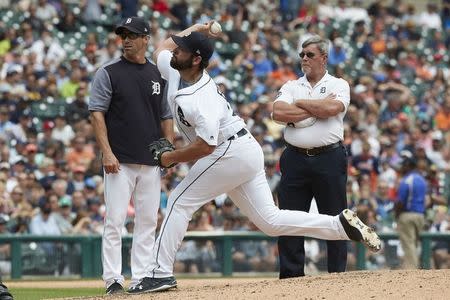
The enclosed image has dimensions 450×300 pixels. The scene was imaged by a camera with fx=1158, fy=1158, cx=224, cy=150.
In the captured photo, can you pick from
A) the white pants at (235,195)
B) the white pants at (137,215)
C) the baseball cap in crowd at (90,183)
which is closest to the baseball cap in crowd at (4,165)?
the baseball cap in crowd at (90,183)

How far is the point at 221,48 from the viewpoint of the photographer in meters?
21.5

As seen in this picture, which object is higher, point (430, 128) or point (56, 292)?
point (430, 128)

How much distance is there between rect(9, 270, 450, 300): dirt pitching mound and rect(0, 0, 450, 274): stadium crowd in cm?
660

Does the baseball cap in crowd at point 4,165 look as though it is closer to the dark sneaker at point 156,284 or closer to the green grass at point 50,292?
the green grass at point 50,292

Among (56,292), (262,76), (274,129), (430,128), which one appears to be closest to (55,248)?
(56,292)

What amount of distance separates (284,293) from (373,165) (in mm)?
10954

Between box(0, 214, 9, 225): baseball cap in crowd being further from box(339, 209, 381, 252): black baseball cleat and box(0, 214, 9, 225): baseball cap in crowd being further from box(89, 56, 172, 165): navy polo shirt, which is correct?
box(339, 209, 381, 252): black baseball cleat

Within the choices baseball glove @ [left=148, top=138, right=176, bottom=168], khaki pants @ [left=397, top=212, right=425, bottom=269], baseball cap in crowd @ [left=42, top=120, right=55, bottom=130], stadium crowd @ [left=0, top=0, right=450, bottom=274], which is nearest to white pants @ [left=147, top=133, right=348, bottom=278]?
baseball glove @ [left=148, top=138, right=176, bottom=168]

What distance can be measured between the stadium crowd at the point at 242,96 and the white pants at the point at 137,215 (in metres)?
5.55

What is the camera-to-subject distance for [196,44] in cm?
827

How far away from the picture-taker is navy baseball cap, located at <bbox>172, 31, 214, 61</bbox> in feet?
27.1

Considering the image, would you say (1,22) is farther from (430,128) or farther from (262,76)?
(430,128)

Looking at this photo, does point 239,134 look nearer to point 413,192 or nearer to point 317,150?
point 317,150

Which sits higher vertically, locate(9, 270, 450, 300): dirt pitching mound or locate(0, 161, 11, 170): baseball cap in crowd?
locate(0, 161, 11, 170): baseball cap in crowd
